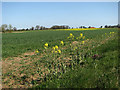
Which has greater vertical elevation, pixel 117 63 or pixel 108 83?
pixel 117 63

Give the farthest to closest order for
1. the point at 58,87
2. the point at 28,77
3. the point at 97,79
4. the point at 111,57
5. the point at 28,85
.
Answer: the point at 111,57, the point at 28,77, the point at 28,85, the point at 97,79, the point at 58,87

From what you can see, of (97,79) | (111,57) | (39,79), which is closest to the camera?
(97,79)

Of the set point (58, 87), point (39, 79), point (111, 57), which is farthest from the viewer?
point (111, 57)

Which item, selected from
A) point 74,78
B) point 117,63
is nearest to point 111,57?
point 117,63

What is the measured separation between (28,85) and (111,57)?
14.3ft

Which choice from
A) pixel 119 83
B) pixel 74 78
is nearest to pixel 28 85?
pixel 74 78

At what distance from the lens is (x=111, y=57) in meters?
6.33

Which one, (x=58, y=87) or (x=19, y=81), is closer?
(x=58, y=87)

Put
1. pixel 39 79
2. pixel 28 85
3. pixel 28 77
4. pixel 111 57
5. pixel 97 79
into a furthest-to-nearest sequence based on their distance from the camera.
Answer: pixel 111 57
pixel 28 77
pixel 39 79
pixel 28 85
pixel 97 79

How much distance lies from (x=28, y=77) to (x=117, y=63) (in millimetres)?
4152

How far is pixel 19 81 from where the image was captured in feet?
17.1

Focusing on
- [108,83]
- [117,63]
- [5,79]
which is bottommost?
[5,79]

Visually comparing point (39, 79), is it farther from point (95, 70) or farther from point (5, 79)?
point (95, 70)

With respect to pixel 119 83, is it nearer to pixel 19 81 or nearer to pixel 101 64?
pixel 101 64
